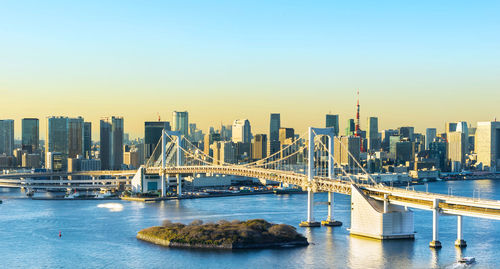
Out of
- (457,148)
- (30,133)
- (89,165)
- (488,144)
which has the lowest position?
(89,165)

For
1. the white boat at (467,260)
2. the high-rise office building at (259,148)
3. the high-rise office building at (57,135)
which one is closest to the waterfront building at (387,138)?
the high-rise office building at (259,148)

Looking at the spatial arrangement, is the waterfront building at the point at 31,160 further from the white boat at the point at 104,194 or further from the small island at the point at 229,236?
the small island at the point at 229,236

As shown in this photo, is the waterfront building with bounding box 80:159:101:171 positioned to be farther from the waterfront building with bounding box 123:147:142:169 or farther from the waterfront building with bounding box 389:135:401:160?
the waterfront building with bounding box 389:135:401:160

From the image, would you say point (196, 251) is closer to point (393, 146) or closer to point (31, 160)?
point (31, 160)

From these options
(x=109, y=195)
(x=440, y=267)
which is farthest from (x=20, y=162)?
(x=440, y=267)

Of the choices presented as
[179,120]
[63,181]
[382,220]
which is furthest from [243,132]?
[382,220]

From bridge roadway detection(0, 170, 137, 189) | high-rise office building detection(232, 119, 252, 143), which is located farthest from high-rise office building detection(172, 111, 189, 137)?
bridge roadway detection(0, 170, 137, 189)
